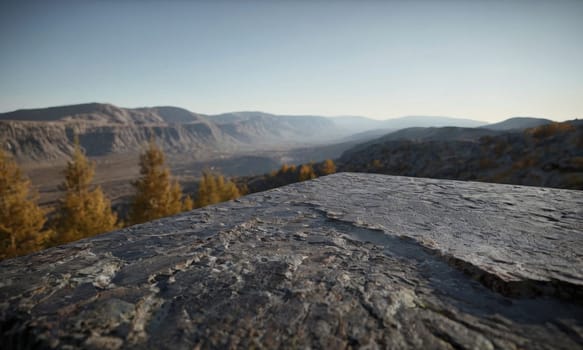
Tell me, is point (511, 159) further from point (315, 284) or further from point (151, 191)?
point (151, 191)

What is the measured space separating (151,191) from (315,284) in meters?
16.3

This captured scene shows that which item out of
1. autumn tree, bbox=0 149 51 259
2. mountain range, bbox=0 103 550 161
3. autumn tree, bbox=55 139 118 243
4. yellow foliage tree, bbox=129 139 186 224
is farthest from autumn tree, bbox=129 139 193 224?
mountain range, bbox=0 103 550 161

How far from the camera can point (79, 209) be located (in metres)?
12.4

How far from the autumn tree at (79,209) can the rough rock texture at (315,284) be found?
43.1 ft

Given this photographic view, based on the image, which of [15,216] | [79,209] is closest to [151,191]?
[79,209]

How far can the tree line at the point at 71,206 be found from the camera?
10609 mm

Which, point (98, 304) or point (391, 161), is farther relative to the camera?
point (391, 161)

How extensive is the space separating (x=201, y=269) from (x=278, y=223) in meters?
0.79

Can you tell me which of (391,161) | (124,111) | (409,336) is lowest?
(391,161)

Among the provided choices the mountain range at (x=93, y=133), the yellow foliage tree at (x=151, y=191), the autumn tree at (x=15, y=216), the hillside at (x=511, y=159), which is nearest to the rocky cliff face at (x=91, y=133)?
the mountain range at (x=93, y=133)

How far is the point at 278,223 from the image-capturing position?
2.10m

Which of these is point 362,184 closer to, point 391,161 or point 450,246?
point 450,246

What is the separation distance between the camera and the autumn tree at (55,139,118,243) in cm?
1207

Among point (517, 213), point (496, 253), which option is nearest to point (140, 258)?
point (496, 253)
